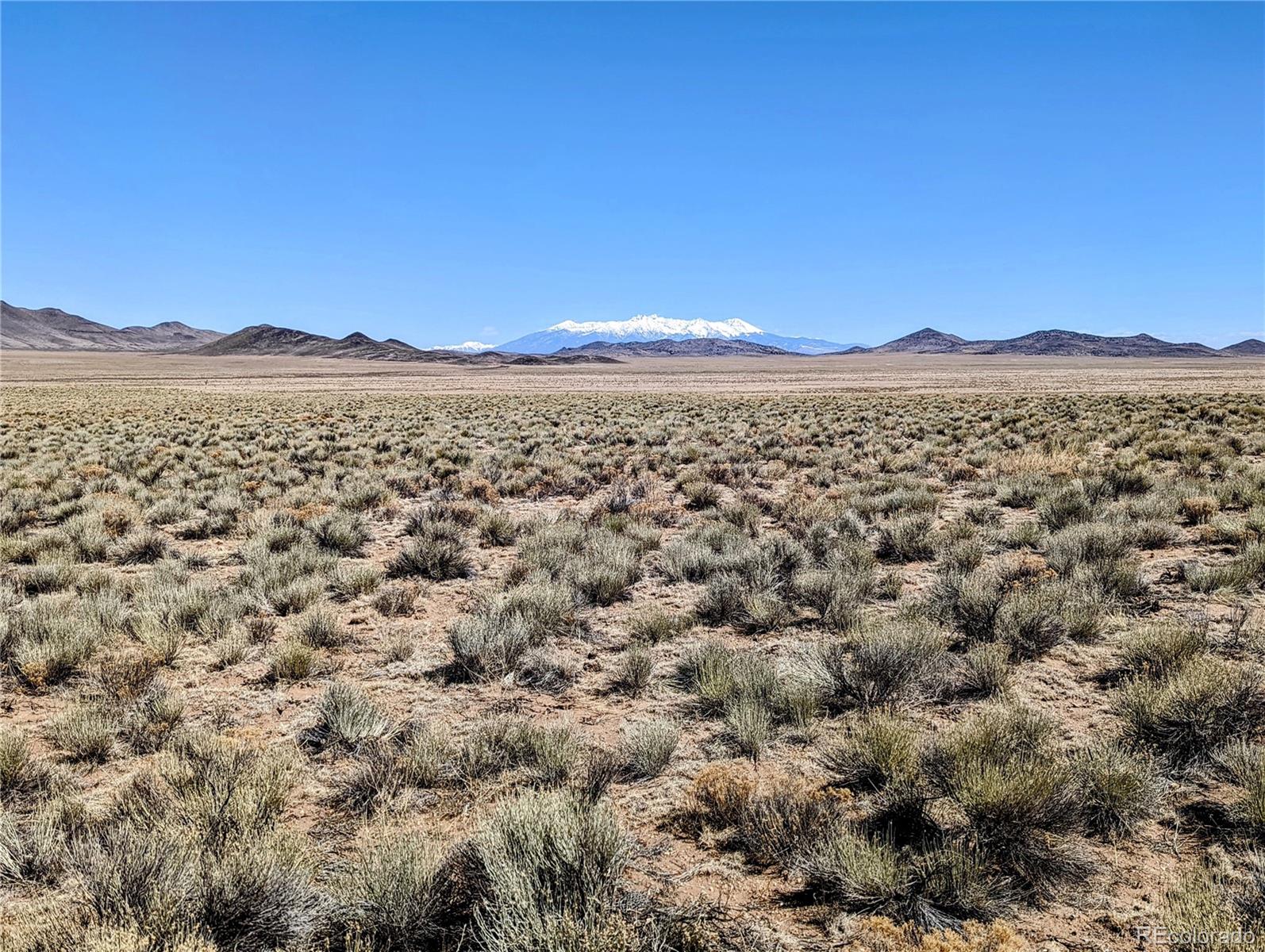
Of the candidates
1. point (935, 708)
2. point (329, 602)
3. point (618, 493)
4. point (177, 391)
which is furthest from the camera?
point (177, 391)

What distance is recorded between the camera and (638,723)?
474 centimetres

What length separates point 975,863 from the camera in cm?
305

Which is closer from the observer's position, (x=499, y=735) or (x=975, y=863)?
(x=975, y=863)

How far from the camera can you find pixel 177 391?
52.8 meters

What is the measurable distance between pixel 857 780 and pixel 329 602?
5689mm

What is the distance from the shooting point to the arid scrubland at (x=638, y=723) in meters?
2.90

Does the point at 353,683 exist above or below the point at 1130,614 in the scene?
below

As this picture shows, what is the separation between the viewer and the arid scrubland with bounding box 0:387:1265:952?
114 inches

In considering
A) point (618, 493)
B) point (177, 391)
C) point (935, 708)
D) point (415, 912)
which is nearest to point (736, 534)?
point (618, 493)

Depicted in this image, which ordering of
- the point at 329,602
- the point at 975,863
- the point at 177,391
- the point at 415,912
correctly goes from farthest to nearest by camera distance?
the point at 177,391
the point at 329,602
the point at 975,863
the point at 415,912

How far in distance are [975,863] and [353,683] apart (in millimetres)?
4474

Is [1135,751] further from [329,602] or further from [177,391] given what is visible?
[177,391]

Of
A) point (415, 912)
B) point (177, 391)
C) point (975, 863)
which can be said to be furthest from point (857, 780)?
point (177, 391)

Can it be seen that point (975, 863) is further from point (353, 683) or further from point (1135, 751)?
point (353, 683)
